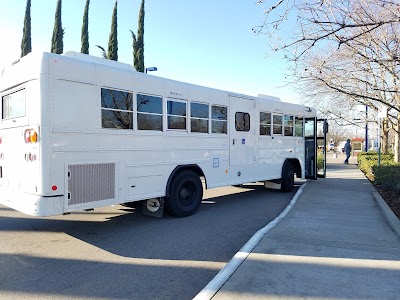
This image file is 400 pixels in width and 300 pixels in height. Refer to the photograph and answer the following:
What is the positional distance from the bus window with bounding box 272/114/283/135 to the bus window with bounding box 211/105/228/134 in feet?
8.02

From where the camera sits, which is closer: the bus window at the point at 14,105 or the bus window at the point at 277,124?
the bus window at the point at 14,105

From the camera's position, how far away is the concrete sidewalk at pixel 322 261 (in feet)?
11.8

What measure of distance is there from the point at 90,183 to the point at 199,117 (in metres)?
3.14

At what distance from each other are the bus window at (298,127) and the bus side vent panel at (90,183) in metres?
7.41

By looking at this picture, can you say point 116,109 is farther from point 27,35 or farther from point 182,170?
point 27,35

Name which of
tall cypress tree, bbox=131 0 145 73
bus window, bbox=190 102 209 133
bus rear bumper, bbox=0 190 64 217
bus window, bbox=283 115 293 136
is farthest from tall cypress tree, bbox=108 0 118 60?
bus rear bumper, bbox=0 190 64 217

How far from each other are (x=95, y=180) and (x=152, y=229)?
1548 millimetres

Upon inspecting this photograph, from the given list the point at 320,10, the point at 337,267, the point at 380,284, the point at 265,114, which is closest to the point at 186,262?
the point at 337,267

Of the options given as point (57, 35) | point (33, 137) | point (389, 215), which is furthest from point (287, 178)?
point (57, 35)

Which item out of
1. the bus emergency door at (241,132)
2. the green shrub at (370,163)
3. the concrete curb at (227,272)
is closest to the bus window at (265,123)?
the bus emergency door at (241,132)

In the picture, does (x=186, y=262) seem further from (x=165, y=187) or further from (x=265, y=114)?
(x=265, y=114)

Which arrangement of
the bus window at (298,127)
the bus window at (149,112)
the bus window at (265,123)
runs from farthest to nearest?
the bus window at (298,127), the bus window at (265,123), the bus window at (149,112)

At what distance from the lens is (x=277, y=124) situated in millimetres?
10555

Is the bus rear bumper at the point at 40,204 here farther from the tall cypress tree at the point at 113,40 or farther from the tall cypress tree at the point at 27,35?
the tall cypress tree at the point at 27,35
